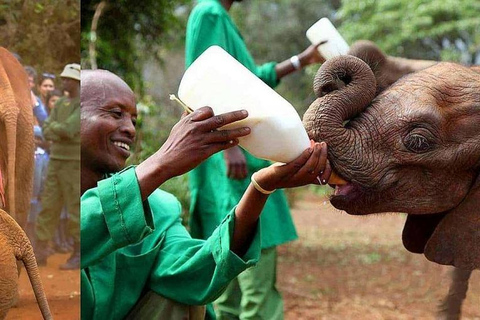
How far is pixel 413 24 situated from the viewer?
1170 cm

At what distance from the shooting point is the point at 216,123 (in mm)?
2213

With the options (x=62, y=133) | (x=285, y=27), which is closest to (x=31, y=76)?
(x=62, y=133)

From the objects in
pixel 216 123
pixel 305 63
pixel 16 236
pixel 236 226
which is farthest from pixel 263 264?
pixel 16 236

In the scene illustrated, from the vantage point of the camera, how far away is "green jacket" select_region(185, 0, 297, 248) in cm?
394

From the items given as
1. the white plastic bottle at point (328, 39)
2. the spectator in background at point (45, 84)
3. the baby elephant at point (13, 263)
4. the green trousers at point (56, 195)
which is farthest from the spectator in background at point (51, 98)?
the white plastic bottle at point (328, 39)

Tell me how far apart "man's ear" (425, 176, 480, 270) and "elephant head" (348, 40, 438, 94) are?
0.41 m

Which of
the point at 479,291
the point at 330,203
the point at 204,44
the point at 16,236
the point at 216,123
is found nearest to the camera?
the point at 16,236

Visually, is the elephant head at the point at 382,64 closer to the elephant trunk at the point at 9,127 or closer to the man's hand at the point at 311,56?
the man's hand at the point at 311,56

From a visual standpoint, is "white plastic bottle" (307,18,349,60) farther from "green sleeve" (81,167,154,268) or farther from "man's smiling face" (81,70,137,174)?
"green sleeve" (81,167,154,268)

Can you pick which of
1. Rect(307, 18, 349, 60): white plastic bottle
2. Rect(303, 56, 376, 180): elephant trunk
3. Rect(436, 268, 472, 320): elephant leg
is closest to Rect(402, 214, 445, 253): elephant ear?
Rect(436, 268, 472, 320): elephant leg

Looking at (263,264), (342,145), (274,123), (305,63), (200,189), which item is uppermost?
(274,123)

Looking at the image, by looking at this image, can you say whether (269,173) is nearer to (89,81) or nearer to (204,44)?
(89,81)

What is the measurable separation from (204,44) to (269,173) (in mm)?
1587

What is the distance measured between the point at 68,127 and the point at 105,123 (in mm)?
694
